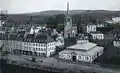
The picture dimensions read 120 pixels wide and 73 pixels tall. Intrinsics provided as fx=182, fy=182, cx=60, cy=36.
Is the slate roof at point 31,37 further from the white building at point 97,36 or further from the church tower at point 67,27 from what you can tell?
the white building at point 97,36

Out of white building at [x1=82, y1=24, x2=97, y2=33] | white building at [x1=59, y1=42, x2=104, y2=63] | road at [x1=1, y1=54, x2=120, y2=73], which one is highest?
white building at [x1=82, y1=24, x2=97, y2=33]

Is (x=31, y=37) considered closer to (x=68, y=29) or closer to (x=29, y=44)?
(x=29, y=44)

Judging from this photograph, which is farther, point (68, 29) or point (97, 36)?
point (68, 29)

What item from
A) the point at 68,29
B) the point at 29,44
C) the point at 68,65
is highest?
the point at 68,29

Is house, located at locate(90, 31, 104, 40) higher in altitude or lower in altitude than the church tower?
lower

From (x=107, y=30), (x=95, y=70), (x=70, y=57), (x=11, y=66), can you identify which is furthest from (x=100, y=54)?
(x=107, y=30)

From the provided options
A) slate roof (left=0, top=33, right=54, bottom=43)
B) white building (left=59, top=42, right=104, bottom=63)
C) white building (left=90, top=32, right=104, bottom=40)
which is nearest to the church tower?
white building (left=90, top=32, right=104, bottom=40)

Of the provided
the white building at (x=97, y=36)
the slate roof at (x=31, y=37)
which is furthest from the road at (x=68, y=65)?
the white building at (x=97, y=36)

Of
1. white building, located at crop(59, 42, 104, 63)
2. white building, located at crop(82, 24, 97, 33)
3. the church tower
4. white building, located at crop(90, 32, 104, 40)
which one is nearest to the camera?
white building, located at crop(59, 42, 104, 63)

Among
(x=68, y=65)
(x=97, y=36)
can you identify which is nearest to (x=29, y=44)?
(x=68, y=65)

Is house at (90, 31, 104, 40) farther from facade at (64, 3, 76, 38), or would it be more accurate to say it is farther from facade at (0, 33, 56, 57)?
facade at (0, 33, 56, 57)
